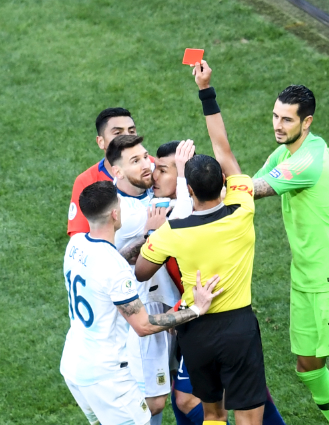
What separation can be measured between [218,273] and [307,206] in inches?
39.4

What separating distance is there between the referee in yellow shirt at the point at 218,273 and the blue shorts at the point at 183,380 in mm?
534

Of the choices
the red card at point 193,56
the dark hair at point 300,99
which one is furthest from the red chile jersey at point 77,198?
the dark hair at point 300,99

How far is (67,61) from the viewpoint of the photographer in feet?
34.4

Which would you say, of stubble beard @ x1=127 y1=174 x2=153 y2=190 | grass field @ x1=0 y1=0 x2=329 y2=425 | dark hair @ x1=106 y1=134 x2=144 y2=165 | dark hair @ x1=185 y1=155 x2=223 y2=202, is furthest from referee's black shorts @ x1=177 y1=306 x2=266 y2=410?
grass field @ x1=0 y1=0 x2=329 y2=425

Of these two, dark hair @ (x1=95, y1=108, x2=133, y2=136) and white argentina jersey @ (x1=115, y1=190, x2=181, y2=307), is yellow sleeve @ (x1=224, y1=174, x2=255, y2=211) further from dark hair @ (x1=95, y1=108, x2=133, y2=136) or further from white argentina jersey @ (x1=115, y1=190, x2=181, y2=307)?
dark hair @ (x1=95, y1=108, x2=133, y2=136)

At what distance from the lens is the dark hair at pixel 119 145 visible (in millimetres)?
4797

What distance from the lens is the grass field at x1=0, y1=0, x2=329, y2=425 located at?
6121 mm

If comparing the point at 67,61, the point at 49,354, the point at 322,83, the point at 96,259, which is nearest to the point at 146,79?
the point at 67,61

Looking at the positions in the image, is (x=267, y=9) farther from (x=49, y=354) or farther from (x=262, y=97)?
(x=49, y=354)

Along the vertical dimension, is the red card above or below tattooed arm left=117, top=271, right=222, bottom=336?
above

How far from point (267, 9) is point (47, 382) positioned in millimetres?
7463

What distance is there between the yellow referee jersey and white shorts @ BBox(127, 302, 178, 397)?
0.61m

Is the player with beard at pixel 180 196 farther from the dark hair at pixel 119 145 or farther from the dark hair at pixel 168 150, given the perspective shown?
the dark hair at pixel 119 145

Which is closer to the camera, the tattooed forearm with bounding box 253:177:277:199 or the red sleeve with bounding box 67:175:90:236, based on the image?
the tattooed forearm with bounding box 253:177:277:199
